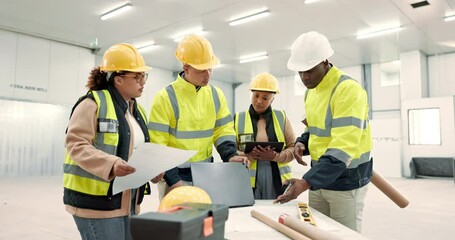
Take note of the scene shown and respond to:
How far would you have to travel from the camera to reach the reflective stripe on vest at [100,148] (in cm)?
152

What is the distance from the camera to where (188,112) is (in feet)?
6.92

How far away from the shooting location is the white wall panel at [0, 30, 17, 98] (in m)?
9.04

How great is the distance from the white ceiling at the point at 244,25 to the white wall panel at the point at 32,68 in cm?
32

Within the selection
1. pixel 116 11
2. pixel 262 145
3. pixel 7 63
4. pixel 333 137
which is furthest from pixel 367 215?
pixel 7 63

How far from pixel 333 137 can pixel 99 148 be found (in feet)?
3.43

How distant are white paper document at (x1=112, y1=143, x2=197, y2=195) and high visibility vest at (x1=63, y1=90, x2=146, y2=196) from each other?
80 mm

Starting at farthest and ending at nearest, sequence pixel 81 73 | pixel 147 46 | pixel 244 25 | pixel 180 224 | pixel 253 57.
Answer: pixel 253 57, pixel 81 73, pixel 147 46, pixel 244 25, pixel 180 224

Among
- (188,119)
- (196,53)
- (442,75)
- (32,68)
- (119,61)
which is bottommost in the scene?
(188,119)

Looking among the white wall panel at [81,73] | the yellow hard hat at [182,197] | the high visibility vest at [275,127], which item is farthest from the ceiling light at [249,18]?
the yellow hard hat at [182,197]

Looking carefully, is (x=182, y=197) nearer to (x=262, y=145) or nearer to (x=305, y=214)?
(x=305, y=214)

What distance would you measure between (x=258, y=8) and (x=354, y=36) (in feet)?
10.5

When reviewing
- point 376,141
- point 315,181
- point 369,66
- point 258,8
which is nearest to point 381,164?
point 376,141

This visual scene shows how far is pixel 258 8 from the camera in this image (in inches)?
287

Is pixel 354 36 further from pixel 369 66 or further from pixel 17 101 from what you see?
pixel 17 101
